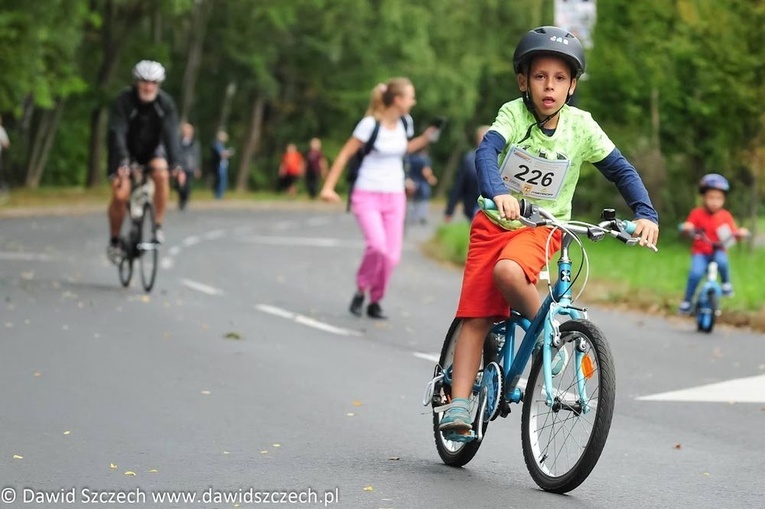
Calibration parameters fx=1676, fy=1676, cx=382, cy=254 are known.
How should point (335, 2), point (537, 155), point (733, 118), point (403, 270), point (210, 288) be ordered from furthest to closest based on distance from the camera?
point (335, 2)
point (733, 118)
point (403, 270)
point (210, 288)
point (537, 155)

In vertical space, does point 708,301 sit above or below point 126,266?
above

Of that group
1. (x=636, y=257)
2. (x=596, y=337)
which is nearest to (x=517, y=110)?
(x=596, y=337)

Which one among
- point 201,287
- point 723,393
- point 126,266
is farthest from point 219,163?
point 723,393

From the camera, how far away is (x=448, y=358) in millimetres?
7188

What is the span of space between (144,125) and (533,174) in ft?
Result: 28.8

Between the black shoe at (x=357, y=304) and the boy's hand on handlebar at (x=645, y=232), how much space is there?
8.09m

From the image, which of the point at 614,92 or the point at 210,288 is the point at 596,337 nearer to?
the point at 210,288

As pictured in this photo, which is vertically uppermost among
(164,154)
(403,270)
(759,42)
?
(759,42)

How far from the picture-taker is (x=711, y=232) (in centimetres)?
1438

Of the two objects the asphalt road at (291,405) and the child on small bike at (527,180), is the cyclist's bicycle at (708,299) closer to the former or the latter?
the asphalt road at (291,405)

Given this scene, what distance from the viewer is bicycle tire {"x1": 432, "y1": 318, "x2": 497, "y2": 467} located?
6.92 metres

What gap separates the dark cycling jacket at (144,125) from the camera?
14.8m

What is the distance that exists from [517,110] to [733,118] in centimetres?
1666

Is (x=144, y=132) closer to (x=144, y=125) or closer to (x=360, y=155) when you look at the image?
(x=144, y=125)
